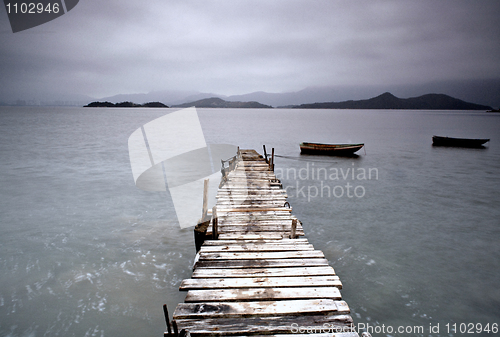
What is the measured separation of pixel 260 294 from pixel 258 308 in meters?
0.34

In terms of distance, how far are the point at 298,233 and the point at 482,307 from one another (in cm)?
524

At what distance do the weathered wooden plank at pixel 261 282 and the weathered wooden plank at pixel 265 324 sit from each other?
2.45 ft

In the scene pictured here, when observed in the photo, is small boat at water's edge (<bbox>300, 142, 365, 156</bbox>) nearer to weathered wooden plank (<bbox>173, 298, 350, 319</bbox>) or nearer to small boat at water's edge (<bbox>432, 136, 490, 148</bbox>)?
small boat at water's edge (<bbox>432, 136, 490, 148</bbox>)

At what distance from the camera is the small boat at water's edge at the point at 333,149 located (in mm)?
30969

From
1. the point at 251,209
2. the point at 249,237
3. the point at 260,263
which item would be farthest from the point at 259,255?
the point at 251,209

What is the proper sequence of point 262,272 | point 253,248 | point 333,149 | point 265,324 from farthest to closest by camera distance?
point 333,149 → point 253,248 → point 262,272 → point 265,324

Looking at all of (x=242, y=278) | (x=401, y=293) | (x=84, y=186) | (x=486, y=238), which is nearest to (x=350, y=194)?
(x=486, y=238)

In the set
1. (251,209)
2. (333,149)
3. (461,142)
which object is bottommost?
(251,209)

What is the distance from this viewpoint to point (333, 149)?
3114 centimetres

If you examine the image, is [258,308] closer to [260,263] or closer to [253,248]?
[260,263]

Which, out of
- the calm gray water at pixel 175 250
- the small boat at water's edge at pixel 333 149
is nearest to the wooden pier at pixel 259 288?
the calm gray water at pixel 175 250

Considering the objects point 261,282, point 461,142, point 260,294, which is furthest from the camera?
point 461,142

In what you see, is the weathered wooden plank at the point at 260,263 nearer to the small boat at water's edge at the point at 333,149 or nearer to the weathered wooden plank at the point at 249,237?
the weathered wooden plank at the point at 249,237

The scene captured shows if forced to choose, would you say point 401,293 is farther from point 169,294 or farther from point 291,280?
point 169,294
